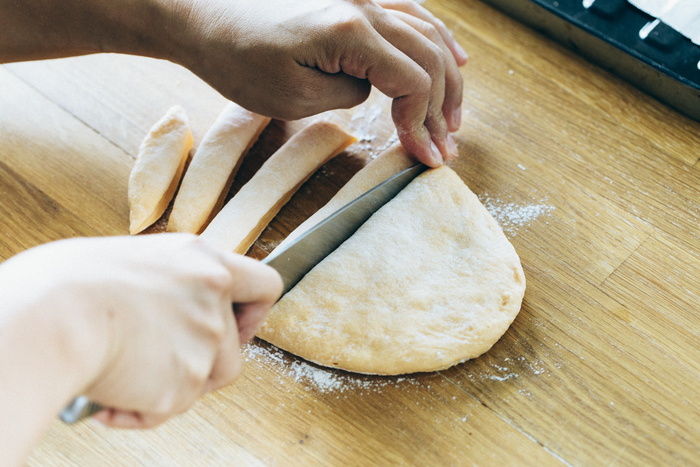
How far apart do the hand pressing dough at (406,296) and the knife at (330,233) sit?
0.07 feet

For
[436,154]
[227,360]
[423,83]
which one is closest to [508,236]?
[436,154]

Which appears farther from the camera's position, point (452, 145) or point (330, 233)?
point (452, 145)

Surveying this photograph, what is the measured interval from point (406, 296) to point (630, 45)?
849 millimetres

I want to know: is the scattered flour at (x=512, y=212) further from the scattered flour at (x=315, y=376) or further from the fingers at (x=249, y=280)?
the fingers at (x=249, y=280)

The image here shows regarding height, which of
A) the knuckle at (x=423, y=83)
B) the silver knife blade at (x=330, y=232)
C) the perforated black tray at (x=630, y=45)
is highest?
the perforated black tray at (x=630, y=45)

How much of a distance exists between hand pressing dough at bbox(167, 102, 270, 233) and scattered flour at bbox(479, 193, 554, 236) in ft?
1.81

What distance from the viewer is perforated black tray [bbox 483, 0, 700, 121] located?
112cm

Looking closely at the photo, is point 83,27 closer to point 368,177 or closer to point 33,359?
point 368,177

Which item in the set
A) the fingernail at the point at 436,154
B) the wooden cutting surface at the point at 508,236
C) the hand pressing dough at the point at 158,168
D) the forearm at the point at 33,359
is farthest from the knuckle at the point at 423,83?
the forearm at the point at 33,359

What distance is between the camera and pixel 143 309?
1.51 ft

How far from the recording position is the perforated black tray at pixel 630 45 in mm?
1119

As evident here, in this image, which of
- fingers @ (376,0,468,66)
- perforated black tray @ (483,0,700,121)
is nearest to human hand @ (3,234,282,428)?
fingers @ (376,0,468,66)

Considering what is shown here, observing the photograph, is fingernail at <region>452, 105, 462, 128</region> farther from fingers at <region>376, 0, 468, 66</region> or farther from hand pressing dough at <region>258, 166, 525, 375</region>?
hand pressing dough at <region>258, 166, 525, 375</region>

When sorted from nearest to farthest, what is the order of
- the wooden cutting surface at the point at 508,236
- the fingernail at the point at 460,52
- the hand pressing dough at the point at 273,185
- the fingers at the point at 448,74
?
the wooden cutting surface at the point at 508,236 → the hand pressing dough at the point at 273,185 → the fingers at the point at 448,74 → the fingernail at the point at 460,52
